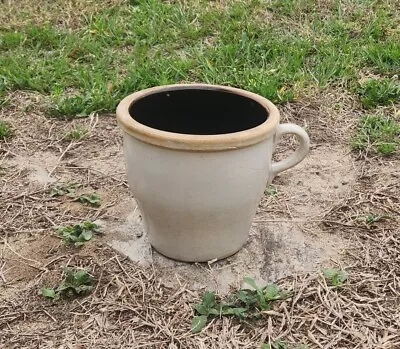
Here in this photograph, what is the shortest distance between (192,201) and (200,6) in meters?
2.52

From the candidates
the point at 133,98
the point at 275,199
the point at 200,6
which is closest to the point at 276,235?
the point at 275,199

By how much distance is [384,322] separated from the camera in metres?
1.71

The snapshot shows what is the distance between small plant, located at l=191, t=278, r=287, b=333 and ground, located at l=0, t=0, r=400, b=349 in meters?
0.02

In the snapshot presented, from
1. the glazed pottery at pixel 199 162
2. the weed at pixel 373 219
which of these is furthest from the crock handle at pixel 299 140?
the weed at pixel 373 219

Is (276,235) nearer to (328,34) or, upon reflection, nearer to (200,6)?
(328,34)

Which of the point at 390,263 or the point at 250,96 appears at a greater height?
the point at 250,96

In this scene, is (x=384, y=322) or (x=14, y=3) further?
(x=14, y=3)

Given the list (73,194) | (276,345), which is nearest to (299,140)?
(276,345)

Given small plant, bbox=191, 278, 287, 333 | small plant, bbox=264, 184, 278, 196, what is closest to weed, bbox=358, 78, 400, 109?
small plant, bbox=264, 184, 278, 196

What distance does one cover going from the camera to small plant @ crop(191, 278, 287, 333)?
5.55 ft

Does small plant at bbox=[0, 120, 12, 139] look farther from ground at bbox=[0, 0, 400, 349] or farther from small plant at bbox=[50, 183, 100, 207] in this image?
small plant at bbox=[50, 183, 100, 207]

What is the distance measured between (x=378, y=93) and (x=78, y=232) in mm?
1700

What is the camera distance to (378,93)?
3.05 m

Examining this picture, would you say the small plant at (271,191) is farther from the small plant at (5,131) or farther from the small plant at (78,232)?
the small plant at (5,131)
